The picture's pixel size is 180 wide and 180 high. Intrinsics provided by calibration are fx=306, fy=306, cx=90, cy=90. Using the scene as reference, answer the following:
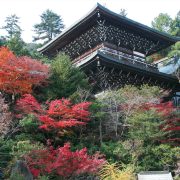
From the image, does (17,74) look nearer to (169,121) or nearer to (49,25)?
(169,121)

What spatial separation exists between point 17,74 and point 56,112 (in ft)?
12.2

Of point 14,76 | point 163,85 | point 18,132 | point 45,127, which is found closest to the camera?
point 45,127

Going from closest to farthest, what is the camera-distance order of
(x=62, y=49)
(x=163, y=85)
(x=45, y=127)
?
1. (x=45, y=127)
2. (x=163, y=85)
3. (x=62, y=49)

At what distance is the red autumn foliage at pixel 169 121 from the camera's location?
15830 millimetres

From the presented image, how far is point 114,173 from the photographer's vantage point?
1291cm

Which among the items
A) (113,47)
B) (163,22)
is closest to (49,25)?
(163,22)

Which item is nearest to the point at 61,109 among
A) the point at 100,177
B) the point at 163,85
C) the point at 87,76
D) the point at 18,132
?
the point at 18,132

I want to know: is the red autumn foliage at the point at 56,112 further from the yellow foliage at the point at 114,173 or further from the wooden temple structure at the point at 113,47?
the wooden temple structure at the point at 113,47

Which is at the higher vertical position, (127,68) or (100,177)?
(127,68)

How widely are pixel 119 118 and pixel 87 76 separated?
17.2 ft

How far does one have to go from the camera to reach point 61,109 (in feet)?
48.1

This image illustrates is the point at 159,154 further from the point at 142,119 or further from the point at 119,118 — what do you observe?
the point at 119,118

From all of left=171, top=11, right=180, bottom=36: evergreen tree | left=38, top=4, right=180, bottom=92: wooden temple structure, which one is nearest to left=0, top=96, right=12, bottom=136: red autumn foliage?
left=38, top=4, right=180, bottom=92: wooden temple structure

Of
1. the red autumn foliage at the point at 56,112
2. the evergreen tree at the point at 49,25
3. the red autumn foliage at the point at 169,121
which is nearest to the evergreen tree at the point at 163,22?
the evergreen tree at the point at 49,25
